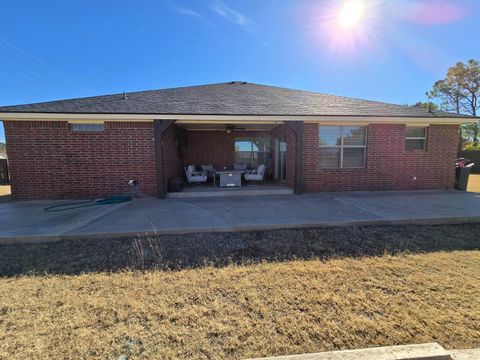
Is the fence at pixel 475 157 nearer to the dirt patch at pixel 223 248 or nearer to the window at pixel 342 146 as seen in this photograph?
the window at pixel 342 146

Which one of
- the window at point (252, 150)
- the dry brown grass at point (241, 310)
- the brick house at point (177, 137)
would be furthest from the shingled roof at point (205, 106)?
the dry brown grass at point (241, 310)

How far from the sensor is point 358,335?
203 cm

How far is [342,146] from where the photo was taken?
8.40 m

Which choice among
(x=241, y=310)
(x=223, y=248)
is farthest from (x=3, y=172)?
(x=241, y=310)

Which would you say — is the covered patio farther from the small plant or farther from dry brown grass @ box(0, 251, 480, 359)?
dry brown grass @ box(0, 251, 480, 359)

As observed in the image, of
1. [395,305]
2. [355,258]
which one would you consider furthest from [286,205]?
[395,305]

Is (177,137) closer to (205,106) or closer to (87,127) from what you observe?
(205,106)

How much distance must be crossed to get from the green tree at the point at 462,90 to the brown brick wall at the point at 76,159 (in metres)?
36.8

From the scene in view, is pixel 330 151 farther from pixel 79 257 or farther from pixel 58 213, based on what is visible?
pixel 58 213

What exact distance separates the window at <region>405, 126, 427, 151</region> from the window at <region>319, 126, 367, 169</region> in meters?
1.77

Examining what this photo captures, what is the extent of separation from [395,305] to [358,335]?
0.74 metres

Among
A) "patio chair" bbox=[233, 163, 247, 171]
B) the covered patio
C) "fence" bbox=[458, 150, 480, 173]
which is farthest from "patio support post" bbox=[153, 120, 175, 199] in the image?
"fence" bbox=[458, 150, 480, 173]

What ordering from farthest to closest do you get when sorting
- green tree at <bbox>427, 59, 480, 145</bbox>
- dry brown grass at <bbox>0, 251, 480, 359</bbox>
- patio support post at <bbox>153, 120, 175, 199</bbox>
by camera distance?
1. green tree at <bbox>427, 59, 480, 145</bbox>
2. patio support post at <bbox>153, 120, 175, 199</bbox>
3. dry brown grass at <bbox>0, 251, 480, 359</bbox>

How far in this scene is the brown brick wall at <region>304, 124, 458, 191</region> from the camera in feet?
27.3
